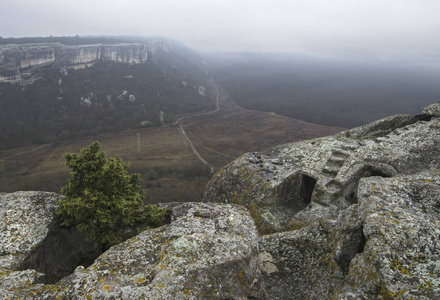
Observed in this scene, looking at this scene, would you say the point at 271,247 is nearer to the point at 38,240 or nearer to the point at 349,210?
the point at 349,210

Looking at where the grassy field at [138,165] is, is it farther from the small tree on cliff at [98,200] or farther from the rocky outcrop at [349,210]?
the small tree on cliff at [98,200]

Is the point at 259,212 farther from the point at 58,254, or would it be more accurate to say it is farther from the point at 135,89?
the point at 135,89

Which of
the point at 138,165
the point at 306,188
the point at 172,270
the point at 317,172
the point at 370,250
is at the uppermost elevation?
the point at 370,250

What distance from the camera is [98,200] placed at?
11148 mm

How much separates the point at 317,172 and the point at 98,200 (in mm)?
13327

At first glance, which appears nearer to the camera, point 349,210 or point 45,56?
point 349,210

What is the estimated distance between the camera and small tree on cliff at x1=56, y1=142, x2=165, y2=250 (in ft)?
35.6

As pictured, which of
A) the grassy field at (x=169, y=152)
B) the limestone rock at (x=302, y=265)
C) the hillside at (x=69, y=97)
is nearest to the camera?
the limestone rock at (x=302, y=265)

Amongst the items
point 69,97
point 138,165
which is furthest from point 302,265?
point 69,97

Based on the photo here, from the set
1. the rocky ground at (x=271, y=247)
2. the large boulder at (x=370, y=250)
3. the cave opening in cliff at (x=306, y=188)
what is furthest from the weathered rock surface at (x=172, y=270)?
the cave opening in cliff at (x=306, y=188)

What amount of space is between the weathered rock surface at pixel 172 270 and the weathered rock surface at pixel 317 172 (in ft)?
18.9

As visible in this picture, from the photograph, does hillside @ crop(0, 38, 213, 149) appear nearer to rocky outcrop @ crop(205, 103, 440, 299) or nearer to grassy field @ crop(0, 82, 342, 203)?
grassy field @ crop(0, 82, 342, 203)

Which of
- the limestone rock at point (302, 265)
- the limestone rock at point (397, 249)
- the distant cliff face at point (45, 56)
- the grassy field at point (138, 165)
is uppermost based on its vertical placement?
the distant cliff face at point (45, 56)

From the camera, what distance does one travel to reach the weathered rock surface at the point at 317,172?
1479 cm
